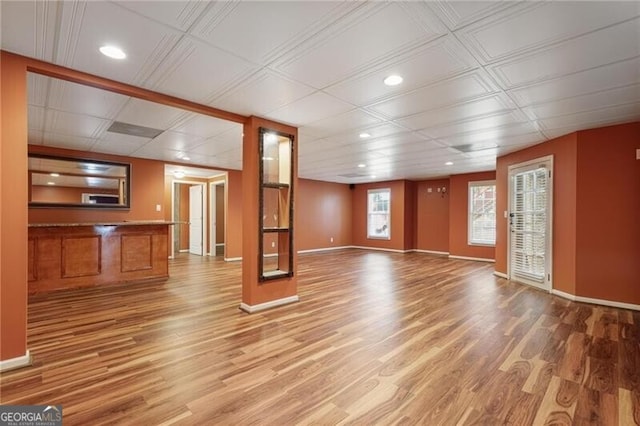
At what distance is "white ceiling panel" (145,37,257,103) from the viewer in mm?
2195

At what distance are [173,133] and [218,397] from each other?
12.2 ft

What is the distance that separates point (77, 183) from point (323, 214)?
6495mm

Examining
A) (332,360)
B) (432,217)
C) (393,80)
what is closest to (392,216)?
(432,217)

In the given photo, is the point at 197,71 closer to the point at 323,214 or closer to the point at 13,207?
the point at 13,207

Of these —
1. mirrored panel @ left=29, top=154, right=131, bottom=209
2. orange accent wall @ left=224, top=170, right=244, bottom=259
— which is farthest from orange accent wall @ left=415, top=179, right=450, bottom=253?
mirrored panel @ left=29, top=154, right=131, bottom=209

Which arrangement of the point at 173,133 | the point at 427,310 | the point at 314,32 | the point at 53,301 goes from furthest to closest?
the point at 173,133, the point at 53,301, the point at 427,310, the point at 314,32

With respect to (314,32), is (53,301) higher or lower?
lower

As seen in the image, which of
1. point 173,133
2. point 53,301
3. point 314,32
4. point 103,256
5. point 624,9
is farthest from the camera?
point 103,256

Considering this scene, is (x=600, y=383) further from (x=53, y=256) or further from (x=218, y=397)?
(x=53, y=256)

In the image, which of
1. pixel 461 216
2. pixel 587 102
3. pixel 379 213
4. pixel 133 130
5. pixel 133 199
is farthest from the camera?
pixel 379 213

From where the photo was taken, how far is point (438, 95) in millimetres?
2969

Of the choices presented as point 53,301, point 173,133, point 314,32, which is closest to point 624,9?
point 314,32

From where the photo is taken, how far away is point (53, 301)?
4113mm

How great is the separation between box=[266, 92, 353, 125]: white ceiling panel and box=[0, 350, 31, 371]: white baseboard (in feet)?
10.2
